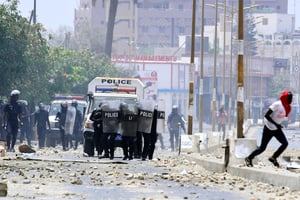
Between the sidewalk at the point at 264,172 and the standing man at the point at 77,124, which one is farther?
the standing man at the point at 77,124

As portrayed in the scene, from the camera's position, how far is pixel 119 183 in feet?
76.6

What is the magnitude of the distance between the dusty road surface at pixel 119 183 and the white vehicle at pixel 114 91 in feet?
32.8

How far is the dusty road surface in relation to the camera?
2069cm

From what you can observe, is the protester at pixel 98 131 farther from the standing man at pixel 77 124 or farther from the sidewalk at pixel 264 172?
the standing man at pixel 77 124

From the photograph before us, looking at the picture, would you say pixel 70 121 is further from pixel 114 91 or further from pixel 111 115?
pixel 111 115

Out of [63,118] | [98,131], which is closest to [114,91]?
[98,131]

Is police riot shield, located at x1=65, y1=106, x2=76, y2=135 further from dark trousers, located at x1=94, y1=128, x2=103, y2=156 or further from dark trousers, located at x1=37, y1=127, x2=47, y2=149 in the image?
dark trousers, located at x1=94, y1=128, x2=103, y2=156

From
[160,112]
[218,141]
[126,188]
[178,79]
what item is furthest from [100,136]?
[178,79]

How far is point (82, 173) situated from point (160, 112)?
960 cm

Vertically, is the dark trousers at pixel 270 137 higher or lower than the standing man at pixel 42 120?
higher

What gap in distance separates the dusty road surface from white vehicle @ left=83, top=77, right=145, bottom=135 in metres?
9.99

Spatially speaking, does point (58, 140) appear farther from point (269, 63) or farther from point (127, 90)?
point (269, 63)

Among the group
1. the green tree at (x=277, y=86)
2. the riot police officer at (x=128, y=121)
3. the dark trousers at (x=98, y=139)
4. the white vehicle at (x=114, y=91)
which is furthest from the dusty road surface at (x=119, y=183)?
the green tree at (x=277, y=86)

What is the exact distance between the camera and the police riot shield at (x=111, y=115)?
34562 millimetres
